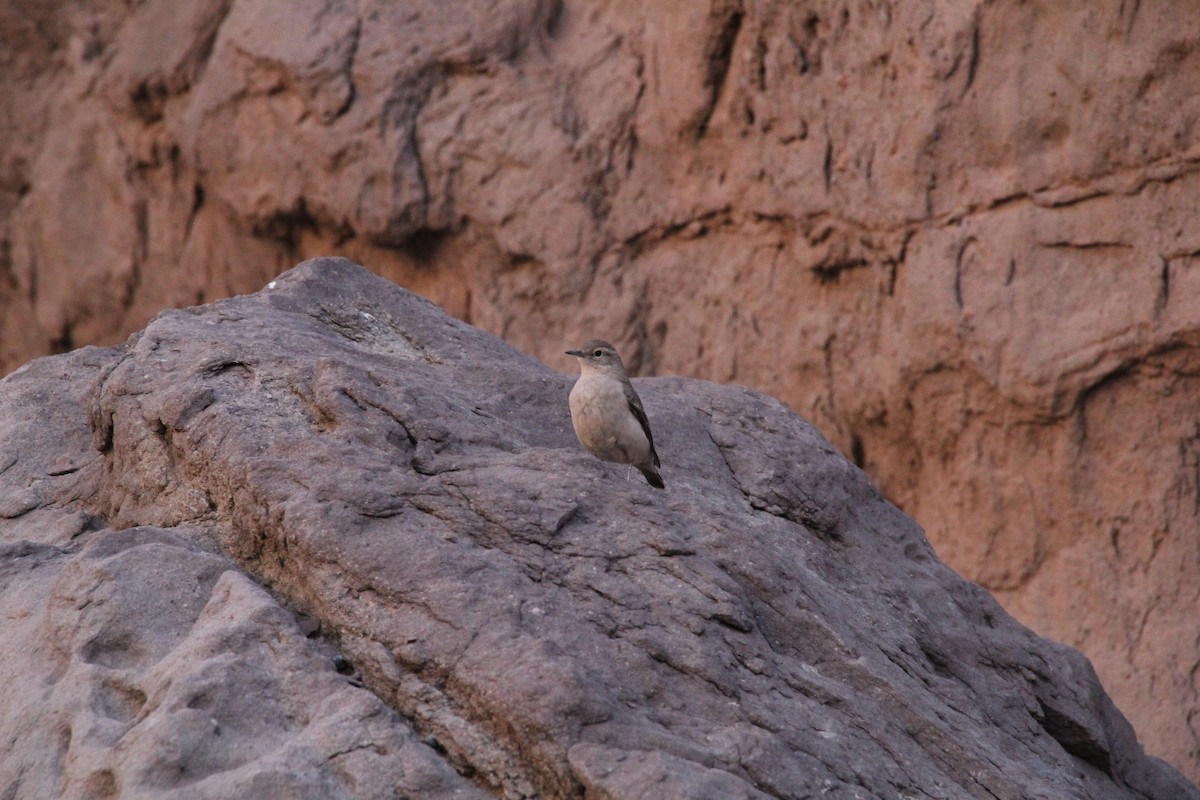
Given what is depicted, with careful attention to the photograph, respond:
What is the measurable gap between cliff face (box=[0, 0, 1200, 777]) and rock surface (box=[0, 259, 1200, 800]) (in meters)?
3.90

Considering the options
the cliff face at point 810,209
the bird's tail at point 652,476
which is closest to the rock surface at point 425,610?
the bird's tail at point 652,476

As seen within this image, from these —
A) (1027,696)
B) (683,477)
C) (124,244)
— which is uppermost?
(683,477)

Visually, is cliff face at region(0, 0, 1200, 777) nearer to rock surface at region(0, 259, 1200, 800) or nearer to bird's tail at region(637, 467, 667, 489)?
rock surface at region(0, 259, 1200, 800)

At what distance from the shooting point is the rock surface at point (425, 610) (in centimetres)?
481

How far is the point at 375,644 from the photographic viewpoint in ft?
16.9

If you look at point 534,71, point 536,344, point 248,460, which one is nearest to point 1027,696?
point 248,460

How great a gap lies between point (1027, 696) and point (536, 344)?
24.2ft

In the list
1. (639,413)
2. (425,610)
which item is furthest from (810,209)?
(425,610)

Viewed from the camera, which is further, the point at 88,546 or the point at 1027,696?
the point at 1027,696

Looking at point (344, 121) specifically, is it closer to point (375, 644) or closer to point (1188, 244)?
point (1188, 244)

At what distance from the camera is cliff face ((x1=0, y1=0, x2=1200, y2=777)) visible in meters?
10.5

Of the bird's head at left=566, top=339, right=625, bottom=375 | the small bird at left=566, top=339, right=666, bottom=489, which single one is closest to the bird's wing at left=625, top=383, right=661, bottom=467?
the small bird at left=566, top=339, right=666, bottom=489

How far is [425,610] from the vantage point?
5.16 meters

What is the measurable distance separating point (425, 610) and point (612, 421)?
6.31 feet
